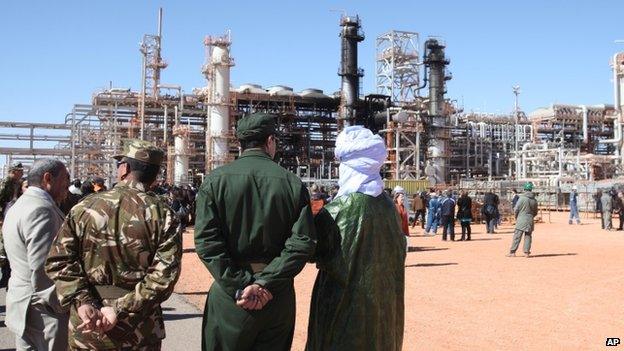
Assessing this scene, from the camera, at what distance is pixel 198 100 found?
176 feet

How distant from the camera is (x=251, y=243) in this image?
311cm

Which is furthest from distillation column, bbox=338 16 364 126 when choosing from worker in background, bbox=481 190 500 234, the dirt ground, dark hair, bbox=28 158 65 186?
dark hair, bbox=28 158 65 186

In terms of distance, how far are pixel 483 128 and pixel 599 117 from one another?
43.8ft

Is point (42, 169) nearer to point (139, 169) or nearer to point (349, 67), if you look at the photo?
point (139, 169)

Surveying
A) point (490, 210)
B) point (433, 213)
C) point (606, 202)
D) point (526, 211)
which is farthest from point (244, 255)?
point (606, 202)

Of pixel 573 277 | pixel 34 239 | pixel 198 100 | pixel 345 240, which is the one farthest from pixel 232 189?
pixel 198 100

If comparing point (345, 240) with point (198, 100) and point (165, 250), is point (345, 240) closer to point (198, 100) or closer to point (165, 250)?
point (165, 250)

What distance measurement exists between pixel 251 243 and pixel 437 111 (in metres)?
48.8

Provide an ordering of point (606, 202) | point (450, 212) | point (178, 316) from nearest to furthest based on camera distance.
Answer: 1. point (178, 316)
2. point (450, 212)
3. point (606, 202)

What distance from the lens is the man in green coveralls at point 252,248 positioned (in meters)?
3.02

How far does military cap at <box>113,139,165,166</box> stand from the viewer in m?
3.22

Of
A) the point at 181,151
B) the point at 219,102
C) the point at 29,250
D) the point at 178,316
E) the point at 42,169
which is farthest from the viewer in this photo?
the point at 181,151

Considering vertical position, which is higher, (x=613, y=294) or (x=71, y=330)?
(x=71, y=330)

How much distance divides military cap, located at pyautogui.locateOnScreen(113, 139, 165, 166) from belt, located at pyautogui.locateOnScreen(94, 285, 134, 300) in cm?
69
